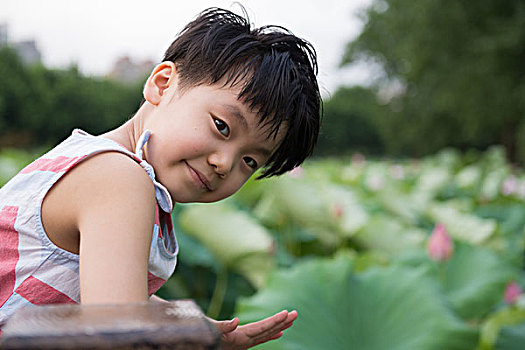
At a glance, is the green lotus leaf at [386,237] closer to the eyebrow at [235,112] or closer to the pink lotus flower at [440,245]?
the pink lotus flower at [440,245]

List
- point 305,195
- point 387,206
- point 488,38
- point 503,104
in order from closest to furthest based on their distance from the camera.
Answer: point 305,195
point 387,206
point 488,38
point 503,104

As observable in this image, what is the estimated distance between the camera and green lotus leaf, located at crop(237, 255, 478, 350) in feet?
4.15

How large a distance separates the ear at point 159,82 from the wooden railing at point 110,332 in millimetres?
450

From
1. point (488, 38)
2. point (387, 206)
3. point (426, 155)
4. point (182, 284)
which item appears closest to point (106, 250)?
point (182, 284)

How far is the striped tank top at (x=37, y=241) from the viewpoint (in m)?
0.52

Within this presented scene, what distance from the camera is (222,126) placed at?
0.60m

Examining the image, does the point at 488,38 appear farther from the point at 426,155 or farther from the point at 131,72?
the point at 131,72

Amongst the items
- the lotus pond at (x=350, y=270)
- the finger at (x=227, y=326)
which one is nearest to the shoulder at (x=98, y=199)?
the finger at (x=227, y=326)

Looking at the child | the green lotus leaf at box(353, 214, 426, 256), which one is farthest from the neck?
the green lotus leaf at box(353, 214, 426, 256)

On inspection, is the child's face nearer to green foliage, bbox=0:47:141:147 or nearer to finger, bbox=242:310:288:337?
finger, bbox=242:310:288:337

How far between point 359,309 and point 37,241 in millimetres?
981

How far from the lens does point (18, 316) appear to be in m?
0.23

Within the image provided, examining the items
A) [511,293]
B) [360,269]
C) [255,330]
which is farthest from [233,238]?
[255,330]

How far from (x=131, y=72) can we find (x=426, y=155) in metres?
22.6
